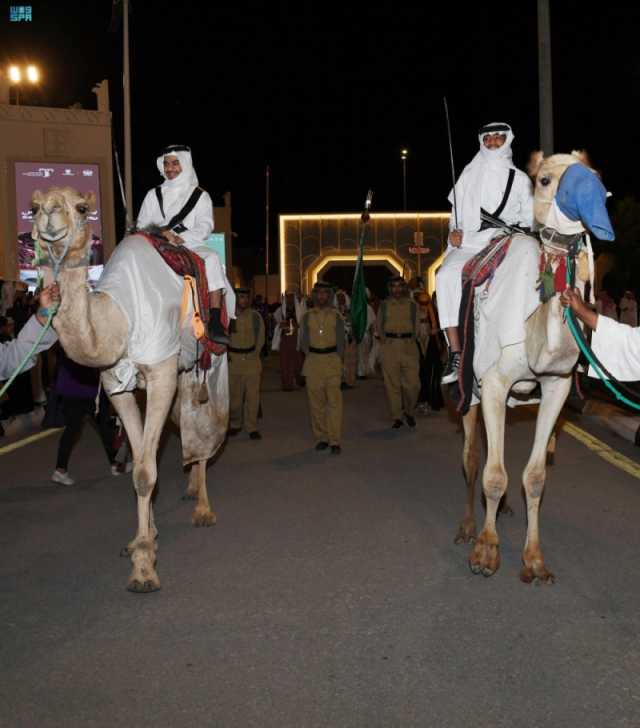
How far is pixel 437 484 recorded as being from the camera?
10023 mm

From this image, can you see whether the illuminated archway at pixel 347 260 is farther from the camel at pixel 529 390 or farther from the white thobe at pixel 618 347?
the white thobe at pixel 618 347

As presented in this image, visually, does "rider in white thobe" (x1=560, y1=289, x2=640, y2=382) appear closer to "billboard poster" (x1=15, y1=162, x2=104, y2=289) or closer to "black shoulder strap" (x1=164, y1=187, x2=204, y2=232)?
"black shoulder strap" (x1=164, y1=187, x2=204, y2=232)

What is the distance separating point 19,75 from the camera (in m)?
39.1

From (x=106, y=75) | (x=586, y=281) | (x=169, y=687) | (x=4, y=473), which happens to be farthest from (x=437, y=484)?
(x=106, y=75)

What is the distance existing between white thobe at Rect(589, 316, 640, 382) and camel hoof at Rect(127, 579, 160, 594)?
322 cm

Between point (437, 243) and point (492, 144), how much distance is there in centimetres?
3731

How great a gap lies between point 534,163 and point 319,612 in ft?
10.6

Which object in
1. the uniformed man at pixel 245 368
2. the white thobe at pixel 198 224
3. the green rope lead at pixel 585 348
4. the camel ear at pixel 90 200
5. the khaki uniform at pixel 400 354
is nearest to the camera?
the green rope lead at pixel 585 348

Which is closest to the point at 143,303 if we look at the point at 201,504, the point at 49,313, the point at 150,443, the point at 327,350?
the point at 49,313

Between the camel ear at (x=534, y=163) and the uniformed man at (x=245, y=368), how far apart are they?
26.3 feet

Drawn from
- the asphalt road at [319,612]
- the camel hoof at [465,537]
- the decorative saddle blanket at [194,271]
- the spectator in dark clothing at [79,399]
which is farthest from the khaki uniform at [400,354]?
the camel hoof at [465,537]

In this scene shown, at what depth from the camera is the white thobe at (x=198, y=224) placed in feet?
28.6

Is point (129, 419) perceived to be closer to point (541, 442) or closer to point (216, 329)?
point (216, 329)

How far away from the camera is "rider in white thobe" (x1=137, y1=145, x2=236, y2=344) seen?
872 centimetres
